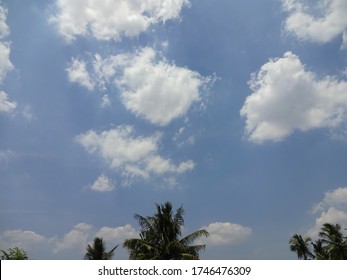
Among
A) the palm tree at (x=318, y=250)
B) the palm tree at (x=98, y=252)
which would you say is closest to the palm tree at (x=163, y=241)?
the palm tree at (x=98, y=252)

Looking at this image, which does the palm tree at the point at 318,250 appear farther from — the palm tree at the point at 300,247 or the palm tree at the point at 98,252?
the palm tree at the point at 98,252

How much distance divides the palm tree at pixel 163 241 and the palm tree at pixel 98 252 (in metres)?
11.1

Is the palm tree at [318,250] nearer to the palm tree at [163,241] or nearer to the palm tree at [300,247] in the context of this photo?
the palm tree at [300,247]

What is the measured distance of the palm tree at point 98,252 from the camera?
126 ft

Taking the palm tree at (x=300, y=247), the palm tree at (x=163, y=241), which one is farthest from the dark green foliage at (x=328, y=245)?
the palm tree at (x=163, y=241)

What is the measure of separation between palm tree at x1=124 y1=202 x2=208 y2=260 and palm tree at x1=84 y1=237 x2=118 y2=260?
11100mm

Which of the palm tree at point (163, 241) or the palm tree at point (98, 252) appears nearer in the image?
the palm tree at point (163, 241)

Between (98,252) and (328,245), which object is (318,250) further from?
(98,252)

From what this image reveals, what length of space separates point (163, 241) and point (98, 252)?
1373 centimetres
